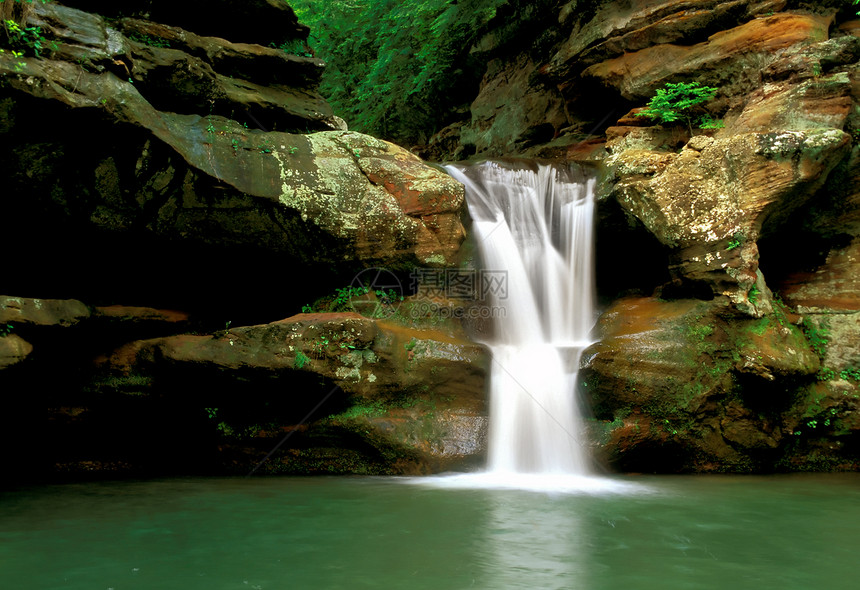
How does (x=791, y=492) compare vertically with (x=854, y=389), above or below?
below

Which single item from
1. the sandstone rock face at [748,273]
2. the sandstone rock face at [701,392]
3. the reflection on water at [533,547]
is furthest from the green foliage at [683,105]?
the reflection on water at [533,547]

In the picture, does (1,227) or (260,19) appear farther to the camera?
(260,19)

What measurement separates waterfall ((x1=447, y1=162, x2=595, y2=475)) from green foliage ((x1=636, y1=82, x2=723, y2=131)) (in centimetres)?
211

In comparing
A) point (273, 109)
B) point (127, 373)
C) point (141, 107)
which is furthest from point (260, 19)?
point (127, 373)

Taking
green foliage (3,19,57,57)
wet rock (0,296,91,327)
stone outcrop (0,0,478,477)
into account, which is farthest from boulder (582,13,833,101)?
wet rock (0,296,91,327)

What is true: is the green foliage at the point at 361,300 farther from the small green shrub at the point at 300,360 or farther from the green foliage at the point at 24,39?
the green foliage at the point at 24,39

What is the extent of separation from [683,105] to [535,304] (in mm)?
4402

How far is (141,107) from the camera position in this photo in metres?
6.34

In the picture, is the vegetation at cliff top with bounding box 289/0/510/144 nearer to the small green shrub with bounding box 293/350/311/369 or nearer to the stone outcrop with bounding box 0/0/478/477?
the stone outcrop with bounding box 0/0/478/477

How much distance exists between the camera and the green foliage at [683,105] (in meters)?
9.50

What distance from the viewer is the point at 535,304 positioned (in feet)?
26.6

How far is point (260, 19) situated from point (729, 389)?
866 cm

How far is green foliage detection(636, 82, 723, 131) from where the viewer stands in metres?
9.50

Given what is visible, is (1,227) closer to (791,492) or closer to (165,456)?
(165,456)
